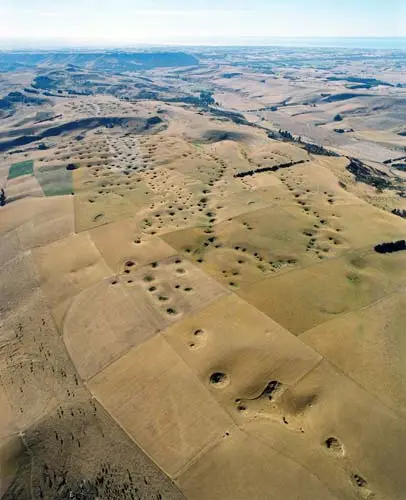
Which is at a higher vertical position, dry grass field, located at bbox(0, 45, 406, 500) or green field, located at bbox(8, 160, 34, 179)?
dry grass field, located at bbox(0, 45, 406, 500)

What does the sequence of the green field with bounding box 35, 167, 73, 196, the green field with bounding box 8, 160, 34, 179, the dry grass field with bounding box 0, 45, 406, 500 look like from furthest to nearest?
the green field with bounding box 8, 160, 34, 179, the green field with bounding box 35, 167, 73, 196, the dry grass field with bounding box 0, 45, 406, 500

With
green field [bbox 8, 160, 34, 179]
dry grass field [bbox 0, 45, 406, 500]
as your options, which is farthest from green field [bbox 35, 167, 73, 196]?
green field [bbox 8, 160, 34, 179]

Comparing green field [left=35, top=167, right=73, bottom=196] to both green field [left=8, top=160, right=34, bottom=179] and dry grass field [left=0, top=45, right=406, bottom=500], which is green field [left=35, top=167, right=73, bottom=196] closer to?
dry grass field [left=0, top=45, right=406, bottom=500]

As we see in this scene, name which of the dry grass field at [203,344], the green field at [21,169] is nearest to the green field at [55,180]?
the dry grass field at [203,344]

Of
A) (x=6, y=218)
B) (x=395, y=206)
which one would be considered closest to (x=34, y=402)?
(x=6, y=218)

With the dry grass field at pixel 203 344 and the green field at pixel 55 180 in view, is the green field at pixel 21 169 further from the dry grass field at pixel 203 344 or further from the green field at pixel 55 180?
the dry grass field at pixel 203 344

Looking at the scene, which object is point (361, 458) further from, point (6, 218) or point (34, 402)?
point (6, 218)
